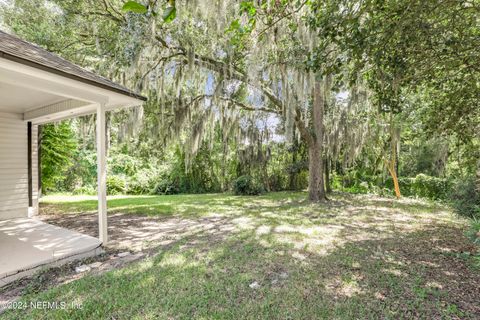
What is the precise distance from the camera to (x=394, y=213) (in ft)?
19.3

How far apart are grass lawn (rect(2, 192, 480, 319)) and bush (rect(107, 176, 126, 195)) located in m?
8.44

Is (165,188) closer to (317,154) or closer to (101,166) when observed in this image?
(317,154)

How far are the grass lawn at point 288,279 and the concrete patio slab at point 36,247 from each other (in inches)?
25.0

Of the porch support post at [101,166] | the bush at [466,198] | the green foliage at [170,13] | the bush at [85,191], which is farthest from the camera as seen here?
the bush at [85,191]

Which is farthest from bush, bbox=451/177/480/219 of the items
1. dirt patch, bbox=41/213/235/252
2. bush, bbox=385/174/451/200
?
bush, bbox=385/174/451/200

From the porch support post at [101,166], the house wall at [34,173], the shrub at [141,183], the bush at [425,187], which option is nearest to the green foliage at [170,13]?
the porch support post at [101,166]

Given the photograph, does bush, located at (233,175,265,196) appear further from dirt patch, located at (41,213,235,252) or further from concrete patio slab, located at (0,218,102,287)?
concrete patio slab, located at (0,218,102,287)

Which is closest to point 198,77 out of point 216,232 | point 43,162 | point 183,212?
point 183,212

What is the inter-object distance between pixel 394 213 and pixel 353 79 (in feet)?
13.9

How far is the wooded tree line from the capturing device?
2883 mm

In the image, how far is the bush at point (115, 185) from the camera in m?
11.2

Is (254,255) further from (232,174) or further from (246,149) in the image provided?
(232,174)

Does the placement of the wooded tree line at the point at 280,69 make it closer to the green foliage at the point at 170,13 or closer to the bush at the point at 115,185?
the green foliage at the point at 170,13

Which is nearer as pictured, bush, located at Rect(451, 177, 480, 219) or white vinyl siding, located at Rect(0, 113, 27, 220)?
bush, located at Rect(451, 177, 480, 219)
